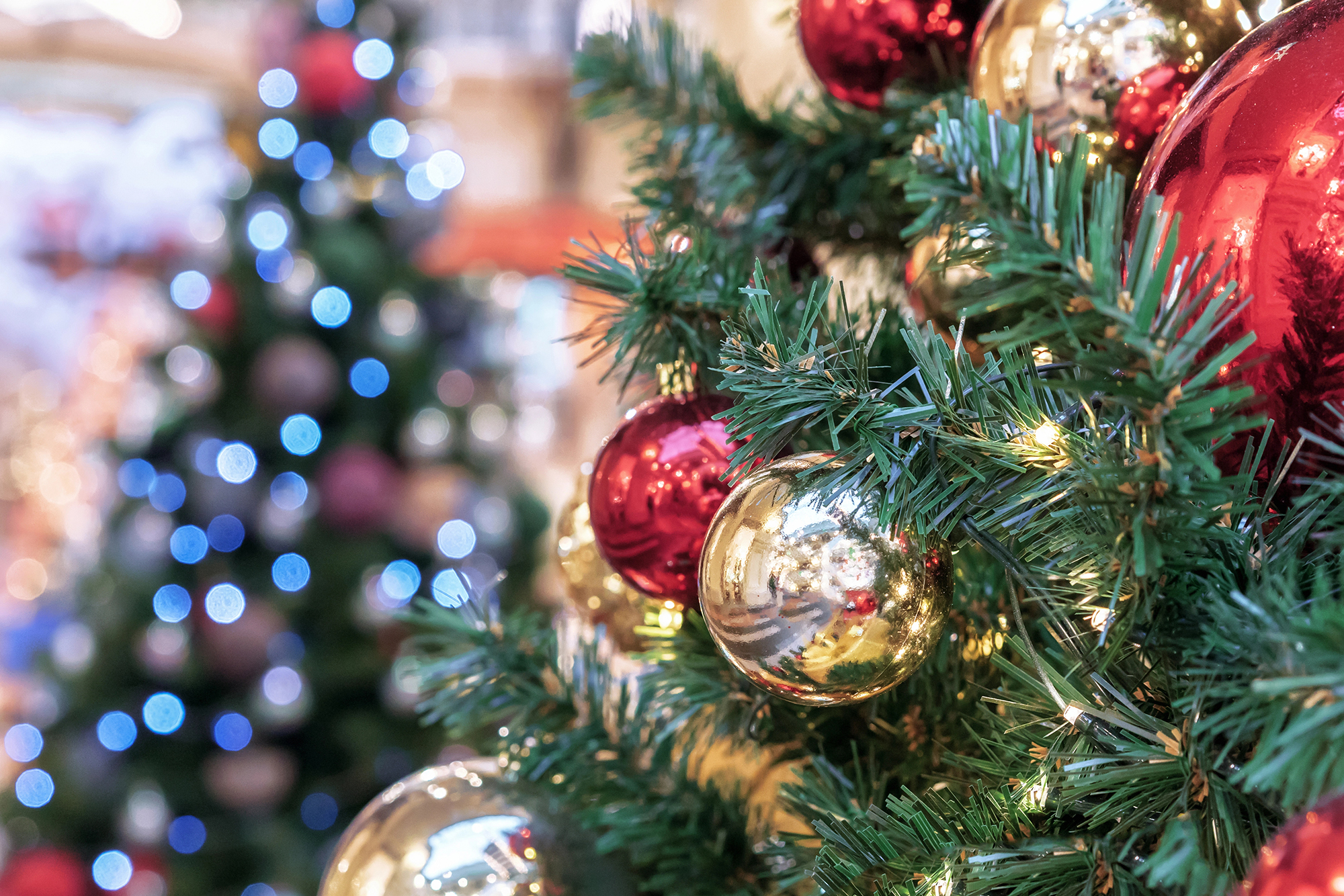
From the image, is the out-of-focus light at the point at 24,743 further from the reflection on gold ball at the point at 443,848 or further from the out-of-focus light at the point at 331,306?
the reflection on gold ball at the point at 443,848

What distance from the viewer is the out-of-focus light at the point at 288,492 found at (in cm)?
146

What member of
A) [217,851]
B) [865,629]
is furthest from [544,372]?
[865,629]

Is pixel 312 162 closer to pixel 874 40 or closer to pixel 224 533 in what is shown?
pixel 224 533

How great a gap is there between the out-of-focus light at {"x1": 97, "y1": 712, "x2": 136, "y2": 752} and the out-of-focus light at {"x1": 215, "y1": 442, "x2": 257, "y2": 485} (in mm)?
346

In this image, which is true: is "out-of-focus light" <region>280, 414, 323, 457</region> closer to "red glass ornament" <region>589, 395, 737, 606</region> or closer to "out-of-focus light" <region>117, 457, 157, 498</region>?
"out-of-focus light" <region>117, 457, 157, 498</region>

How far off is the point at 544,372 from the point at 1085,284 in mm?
2704

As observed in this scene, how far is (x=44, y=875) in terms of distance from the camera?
140 cm

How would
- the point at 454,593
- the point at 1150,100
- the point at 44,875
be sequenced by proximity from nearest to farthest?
the point at 1150,100 < the point at 454,593 < the point at 44,875

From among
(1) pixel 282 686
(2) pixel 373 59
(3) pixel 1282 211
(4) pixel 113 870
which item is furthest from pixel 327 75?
(3) pixel 1282 211

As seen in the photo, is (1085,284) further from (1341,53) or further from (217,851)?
(217,851)

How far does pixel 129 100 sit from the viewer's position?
8.92 feet

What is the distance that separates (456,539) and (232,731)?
40 cm

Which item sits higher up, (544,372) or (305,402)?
(305,402)

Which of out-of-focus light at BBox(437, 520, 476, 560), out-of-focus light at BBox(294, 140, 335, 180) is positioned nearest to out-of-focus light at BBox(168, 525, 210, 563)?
out-of-focus light at BBox(437, 520, 476, 560)
